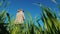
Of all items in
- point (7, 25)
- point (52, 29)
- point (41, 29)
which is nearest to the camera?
point (52, 29)

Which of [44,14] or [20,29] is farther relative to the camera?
[20,29]

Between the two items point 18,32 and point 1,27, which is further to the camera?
point 1,27

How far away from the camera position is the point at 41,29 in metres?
1.19

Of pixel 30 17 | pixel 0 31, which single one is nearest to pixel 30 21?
pixel 30 17

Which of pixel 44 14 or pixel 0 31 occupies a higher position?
pixel 44 14

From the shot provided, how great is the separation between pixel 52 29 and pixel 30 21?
0.82 ft

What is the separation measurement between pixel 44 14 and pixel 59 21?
0.11 m

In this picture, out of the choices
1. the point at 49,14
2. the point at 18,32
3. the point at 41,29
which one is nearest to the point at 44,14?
the point at 49,14

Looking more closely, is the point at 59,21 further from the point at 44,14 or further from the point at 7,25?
the point at 7,25

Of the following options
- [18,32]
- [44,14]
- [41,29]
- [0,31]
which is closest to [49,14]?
[44,14]

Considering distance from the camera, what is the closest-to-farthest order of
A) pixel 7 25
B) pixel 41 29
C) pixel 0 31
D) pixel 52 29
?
pixel 52 29
pixel 41 29
pixel 0 31
pixel 7 25

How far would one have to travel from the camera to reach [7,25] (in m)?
1.61

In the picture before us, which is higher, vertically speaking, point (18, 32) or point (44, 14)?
point (44, 14)

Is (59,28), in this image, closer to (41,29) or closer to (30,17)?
(41,29)
